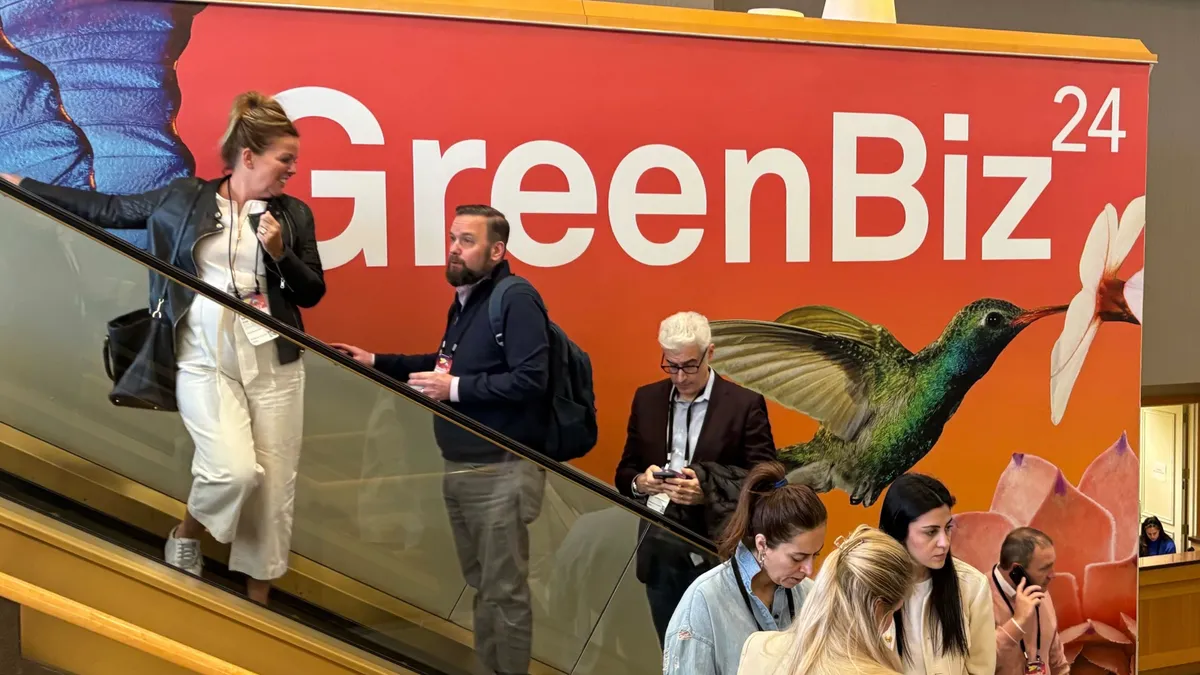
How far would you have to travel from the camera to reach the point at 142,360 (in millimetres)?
2410

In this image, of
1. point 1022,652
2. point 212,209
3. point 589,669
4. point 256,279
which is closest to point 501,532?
point 589,669

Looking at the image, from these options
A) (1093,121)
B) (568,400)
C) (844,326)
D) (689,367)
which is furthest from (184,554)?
(1093,121)

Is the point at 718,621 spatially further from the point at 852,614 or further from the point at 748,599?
the point at 852,614

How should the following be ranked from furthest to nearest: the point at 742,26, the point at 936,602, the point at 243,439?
the point at 742,26
the point at 243,439
the point at 936,602

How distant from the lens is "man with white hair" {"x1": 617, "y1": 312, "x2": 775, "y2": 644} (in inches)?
125

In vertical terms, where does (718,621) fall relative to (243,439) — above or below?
below

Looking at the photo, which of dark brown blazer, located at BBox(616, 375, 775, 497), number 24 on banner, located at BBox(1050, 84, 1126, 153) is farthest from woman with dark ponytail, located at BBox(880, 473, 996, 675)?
number 24 on banner, located at BBox(1050, 84, 1126, 153)

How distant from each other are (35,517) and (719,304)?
7.98ft

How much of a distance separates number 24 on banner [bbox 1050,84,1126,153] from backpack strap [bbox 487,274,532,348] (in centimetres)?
255

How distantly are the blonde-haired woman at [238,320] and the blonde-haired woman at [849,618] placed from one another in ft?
4.68

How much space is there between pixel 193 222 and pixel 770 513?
6.31 ft

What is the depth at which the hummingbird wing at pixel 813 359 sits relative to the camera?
389 cm

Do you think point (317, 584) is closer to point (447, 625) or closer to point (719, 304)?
point (447, 625)

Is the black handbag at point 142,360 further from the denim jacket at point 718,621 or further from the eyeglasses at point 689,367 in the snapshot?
the eyeglasses at point 689,367
